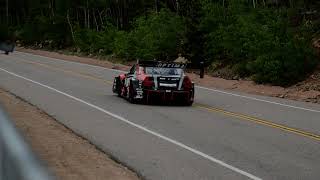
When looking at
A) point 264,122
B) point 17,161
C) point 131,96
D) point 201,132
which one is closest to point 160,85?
point 131,96

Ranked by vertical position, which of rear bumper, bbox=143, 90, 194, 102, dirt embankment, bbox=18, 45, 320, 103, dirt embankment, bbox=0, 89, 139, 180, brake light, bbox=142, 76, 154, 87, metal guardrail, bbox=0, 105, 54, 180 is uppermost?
metal guardrail, bbox=0, 105, 54, 180

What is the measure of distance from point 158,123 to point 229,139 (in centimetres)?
260

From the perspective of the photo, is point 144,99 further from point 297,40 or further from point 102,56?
point 102,56

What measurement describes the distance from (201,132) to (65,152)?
399cm

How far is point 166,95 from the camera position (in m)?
18.9

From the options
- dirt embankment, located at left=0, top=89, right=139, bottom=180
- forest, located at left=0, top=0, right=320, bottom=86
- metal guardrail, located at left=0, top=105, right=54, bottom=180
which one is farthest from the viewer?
forest, located at left=0, top=0, right=320, bottom=86

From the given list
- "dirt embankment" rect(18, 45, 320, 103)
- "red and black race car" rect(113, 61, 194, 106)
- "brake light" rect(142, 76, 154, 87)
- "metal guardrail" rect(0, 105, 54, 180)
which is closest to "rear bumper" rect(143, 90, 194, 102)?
"red and black race car" rect(113, 61, 194, 106)

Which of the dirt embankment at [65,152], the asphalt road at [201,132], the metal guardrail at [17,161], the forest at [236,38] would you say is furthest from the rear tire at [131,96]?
the metal guardrail at [17,161]

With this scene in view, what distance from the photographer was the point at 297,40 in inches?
1070

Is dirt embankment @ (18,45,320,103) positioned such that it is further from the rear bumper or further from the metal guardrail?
the metal guardrail

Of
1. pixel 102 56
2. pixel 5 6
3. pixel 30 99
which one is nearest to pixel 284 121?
pixel 30 99

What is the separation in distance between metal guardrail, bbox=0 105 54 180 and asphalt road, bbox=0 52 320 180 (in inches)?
207

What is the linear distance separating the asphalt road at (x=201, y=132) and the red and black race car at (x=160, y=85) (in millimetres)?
413

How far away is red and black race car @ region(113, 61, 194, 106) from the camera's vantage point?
18844 millimetres
